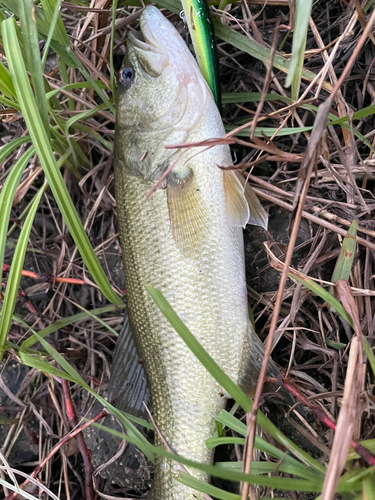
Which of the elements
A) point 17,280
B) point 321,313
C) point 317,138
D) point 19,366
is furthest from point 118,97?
point 19,366

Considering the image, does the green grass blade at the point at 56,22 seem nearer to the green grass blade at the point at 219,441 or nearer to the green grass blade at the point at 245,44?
the green grass blade at the point at 245,44

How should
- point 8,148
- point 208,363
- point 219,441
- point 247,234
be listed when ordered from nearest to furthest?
point 208,363, point 219,441, point 8,148, point 247,234

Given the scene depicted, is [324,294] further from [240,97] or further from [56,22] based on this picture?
[56,22]

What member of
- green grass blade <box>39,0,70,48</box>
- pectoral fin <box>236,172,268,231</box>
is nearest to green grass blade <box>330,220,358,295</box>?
pectoral fin <box>236,172,268,231</box>

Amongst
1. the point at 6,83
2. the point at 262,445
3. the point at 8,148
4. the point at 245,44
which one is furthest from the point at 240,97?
the point at 262,445

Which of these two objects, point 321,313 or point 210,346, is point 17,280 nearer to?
point 210,346

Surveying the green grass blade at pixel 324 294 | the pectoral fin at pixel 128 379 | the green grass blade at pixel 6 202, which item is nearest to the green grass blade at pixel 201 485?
the pectoral fin at pixel 128 379
